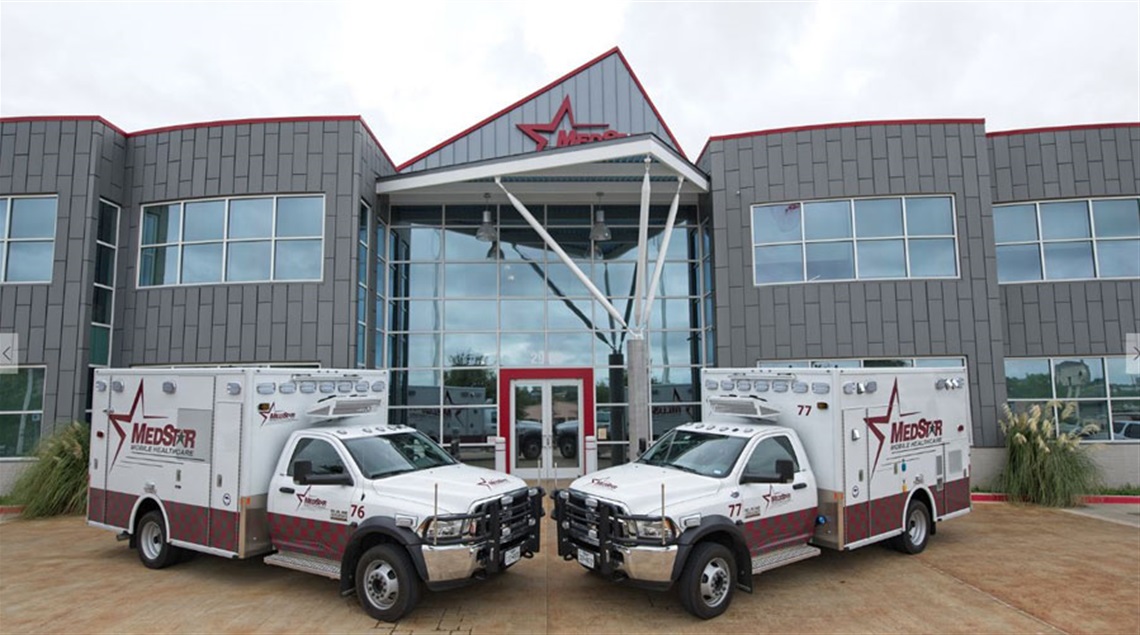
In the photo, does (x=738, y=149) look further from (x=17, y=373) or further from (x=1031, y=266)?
(x=17, y=373)

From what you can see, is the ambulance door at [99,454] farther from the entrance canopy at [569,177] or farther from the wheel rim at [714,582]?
the wheel rim at [714,582]

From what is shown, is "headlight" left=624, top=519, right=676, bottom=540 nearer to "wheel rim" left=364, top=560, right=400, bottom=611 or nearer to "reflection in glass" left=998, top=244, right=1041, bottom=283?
"wheel rim" left=364, top=560, right=400, bottom=611

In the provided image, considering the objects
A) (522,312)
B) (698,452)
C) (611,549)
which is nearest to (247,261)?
(522,312)

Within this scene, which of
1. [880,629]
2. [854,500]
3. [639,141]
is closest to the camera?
[880,629]

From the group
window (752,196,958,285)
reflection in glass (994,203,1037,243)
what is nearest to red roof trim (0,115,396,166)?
window (752,196,958,285)

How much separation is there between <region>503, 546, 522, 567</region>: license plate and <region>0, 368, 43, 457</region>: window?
11.6 metres

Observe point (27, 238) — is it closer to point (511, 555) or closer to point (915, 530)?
point (511, 555)

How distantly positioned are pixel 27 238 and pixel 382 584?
12490 mm

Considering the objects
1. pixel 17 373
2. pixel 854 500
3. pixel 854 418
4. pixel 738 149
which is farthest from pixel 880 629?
pixel 17 373

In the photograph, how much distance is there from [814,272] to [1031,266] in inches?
200

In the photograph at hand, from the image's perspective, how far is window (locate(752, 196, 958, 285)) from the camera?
46.4 ft

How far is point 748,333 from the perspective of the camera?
14.4 meters

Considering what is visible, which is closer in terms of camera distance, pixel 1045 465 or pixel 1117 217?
pixel 1045 465

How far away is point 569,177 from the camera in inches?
578
